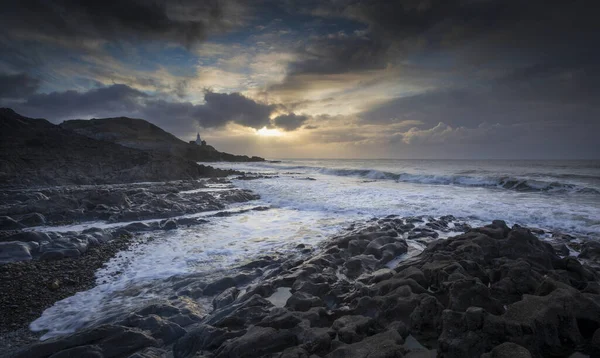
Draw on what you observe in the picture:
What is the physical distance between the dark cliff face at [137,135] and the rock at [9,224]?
64139mm

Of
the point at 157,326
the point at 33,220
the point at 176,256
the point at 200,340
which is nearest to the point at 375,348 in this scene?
the point at 200,340

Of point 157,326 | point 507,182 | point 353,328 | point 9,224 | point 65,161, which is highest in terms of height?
point 65,161

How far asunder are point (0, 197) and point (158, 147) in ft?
208

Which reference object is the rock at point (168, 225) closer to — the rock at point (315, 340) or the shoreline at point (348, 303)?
the shoreline at point (348, 303)

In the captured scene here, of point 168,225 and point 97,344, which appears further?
point 168,225

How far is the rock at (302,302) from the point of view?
501 centimetres

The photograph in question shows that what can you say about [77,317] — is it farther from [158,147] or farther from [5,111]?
[158,147]

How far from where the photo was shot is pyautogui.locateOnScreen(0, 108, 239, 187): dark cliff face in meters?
25.2

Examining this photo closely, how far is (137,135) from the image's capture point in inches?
3492

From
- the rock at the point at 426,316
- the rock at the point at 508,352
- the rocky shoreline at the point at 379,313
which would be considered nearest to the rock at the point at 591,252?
the rocky shoreline at the point at 379,313

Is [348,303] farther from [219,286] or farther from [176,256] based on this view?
[176,256]

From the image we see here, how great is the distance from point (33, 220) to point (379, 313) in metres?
14.8

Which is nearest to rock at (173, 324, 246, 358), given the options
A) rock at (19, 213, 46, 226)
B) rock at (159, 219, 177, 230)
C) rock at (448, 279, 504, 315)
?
rock at (448, 279, 504, 315)

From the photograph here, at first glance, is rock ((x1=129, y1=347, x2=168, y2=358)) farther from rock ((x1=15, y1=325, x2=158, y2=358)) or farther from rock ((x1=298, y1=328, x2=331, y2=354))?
rock ((x1=298, y1=328, x2=331, y2=354))
